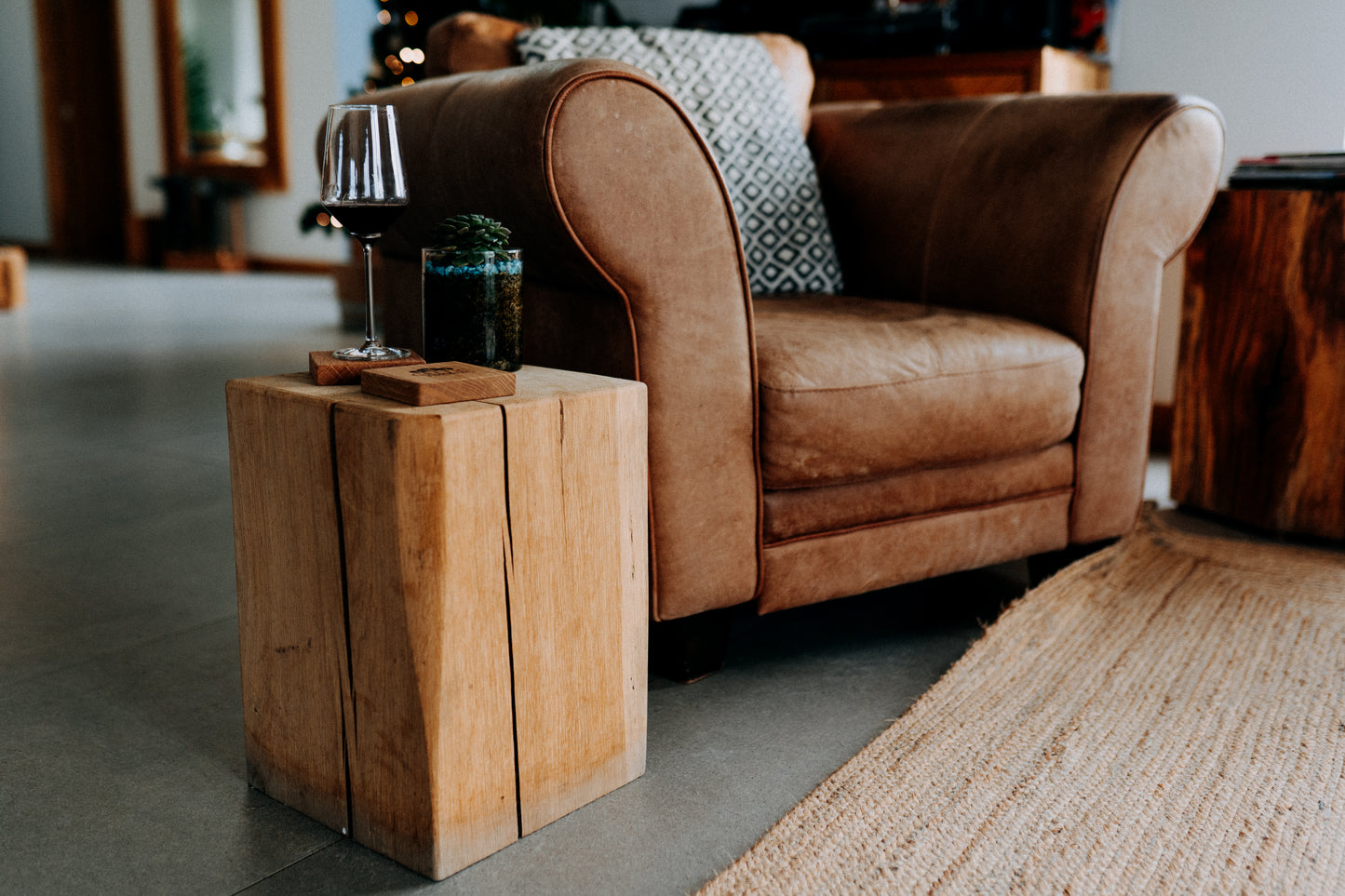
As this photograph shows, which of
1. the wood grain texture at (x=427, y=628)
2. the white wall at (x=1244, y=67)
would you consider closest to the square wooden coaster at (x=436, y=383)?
the wood grain texture at (x=427, y=628)

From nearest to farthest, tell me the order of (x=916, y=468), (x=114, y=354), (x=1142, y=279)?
(x=916, y=468) < (x=1142, y=279) < (x=114, y=354)

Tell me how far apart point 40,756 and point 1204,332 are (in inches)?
78.7

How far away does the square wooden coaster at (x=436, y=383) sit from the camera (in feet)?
3.09

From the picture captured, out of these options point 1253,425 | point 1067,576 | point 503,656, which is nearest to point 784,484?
point 503,656

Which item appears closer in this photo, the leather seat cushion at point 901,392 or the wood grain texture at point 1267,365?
the leather seat cushion at point 901,392

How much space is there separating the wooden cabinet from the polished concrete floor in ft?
2.99

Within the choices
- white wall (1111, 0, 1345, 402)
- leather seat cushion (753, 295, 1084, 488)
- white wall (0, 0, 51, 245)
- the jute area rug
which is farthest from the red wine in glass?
white wall (0, 0, 51, 245)

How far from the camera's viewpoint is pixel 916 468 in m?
1.44

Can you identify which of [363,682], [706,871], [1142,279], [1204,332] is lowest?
[706,871]

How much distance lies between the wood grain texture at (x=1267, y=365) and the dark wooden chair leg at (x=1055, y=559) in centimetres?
51

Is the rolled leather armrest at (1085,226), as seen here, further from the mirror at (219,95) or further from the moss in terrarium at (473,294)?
the mirror at (219,95)

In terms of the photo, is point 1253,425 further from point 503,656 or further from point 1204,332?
point 503,656

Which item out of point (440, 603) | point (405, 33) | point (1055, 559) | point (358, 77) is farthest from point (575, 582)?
point (358, 77)

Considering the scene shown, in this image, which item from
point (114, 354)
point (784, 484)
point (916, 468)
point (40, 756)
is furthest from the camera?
point (114, 354)
